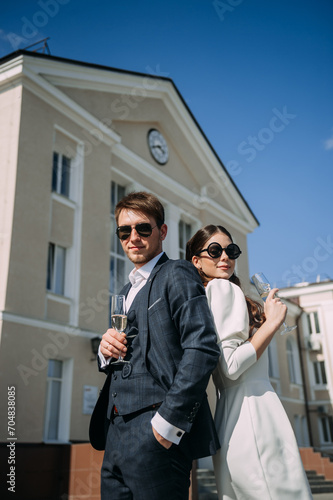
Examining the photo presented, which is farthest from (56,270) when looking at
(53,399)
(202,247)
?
(202,247)

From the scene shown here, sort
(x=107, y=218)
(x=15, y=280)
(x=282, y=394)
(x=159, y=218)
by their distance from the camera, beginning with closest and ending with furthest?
(x=159, y=218) → (x=15, y=280) → (x=107, y=218) → (x=282, y=394)

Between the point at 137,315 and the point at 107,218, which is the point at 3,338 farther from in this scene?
the point at 137,315

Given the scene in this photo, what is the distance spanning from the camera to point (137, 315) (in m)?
2.38

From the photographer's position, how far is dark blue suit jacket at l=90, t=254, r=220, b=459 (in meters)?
2.00

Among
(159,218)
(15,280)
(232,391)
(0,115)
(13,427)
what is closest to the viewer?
(232,391)

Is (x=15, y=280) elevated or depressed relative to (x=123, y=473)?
elevated

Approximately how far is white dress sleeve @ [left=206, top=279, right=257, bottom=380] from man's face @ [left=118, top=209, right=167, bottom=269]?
1.33 feet

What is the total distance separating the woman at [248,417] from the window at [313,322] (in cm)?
2653

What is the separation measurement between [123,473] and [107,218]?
12145 mm

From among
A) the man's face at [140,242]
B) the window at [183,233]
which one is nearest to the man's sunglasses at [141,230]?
the man's face at [140,242]

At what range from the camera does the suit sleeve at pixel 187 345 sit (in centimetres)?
198

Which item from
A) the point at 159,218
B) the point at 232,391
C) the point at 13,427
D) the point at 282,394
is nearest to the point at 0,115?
the point at 13,427

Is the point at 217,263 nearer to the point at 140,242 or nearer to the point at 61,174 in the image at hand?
the point at 140,242

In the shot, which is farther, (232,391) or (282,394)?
(282,394)
